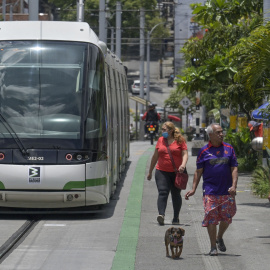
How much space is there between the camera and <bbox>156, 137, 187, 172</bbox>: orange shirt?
1293 cm

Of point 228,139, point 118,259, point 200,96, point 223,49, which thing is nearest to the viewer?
point 118,259

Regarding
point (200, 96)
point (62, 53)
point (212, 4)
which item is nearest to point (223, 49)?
point (212, 4)

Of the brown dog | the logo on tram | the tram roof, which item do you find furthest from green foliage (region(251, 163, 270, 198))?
the brown dog

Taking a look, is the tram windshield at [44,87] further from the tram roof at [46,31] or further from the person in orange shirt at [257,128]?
the person in orange shirt at [257,128]

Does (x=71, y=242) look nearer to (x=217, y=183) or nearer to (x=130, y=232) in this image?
(x=130, y=232)

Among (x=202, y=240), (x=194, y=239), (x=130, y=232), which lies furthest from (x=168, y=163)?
(x=202, y=240)

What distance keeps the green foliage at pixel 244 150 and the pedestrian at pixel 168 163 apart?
30.6 feet

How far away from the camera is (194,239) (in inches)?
453

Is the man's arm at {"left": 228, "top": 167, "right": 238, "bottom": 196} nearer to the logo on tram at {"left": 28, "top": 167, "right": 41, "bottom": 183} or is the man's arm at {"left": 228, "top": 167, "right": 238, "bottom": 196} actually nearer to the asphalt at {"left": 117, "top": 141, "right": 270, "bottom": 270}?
the asphalt at {"left": 117, "top": 141, "right": 270, "bottom": 270}

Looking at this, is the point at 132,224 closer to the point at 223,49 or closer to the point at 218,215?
the point at 218,215

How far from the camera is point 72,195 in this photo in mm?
13062

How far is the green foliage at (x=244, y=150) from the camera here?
22.2 m

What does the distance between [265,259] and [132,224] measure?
3319mm

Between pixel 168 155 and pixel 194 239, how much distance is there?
1911 mm
